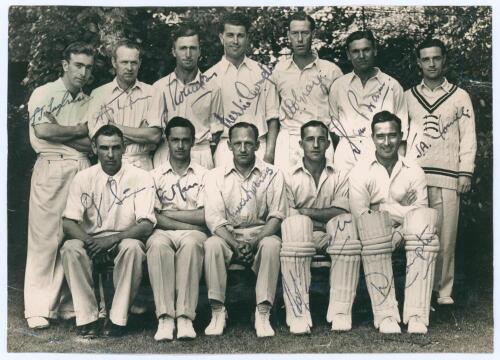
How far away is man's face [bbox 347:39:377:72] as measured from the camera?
719 centimetres

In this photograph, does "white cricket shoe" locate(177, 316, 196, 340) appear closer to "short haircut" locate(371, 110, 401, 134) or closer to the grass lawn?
the grass lawn

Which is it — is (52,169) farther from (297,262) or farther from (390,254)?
(390,254)

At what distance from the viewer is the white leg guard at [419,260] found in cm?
662

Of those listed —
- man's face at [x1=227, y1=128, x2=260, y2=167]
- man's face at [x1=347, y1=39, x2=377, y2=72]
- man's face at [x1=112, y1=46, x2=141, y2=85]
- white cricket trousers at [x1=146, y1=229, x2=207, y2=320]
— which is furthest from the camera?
man's face at [x1=347, y1=39, x2=377, y2=72]

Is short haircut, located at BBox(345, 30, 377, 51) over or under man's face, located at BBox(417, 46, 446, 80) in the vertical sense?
over

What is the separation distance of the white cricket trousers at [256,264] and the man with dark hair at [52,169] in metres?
1.48

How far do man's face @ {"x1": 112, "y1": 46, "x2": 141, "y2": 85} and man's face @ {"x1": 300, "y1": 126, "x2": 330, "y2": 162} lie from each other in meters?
1.68

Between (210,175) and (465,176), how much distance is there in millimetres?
2381

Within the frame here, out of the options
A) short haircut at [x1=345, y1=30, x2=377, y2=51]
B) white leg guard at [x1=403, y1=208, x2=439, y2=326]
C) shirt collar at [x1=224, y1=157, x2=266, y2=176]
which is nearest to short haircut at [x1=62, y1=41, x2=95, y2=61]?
shirt collar at [x1=224, y1=157, x2=266, y2=176]

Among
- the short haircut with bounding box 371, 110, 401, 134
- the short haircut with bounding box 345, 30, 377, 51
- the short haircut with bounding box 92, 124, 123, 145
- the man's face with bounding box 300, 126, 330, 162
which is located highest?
→ the short haircut with bounding box 345, 30, 377, 51

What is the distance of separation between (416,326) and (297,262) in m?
1.19

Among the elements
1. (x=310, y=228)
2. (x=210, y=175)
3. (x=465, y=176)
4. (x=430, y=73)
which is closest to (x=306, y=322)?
(x=310, y=228)

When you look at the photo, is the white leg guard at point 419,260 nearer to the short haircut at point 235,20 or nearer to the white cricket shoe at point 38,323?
the short haircut at point 235,20

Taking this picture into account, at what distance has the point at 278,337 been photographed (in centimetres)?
660
